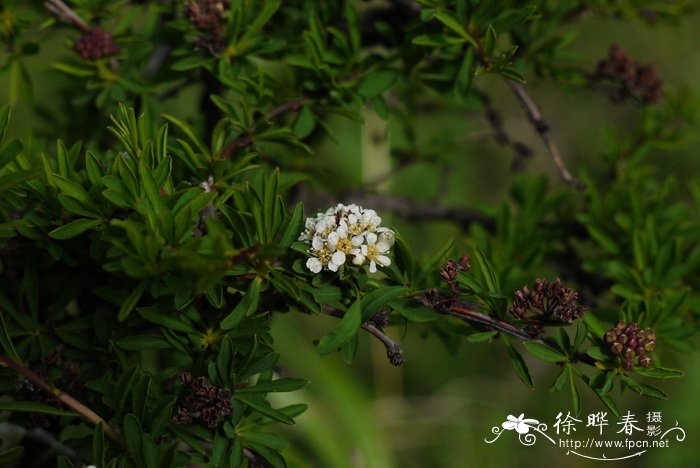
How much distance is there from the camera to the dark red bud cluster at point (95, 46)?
0.79 m

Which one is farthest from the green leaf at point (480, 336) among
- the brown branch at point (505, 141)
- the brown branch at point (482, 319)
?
the brown branch at point (505, 141)

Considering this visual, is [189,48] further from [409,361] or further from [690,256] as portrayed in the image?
[409,361]

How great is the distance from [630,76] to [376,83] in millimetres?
388

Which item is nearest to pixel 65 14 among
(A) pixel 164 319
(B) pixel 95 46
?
(B) pixel 95 46

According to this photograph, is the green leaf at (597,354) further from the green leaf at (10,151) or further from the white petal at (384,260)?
the green leaf at (10,151)

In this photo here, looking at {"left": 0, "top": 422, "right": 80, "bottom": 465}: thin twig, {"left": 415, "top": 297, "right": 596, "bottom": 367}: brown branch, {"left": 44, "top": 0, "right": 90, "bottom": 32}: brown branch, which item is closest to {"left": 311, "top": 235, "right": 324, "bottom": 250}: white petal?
{"left": 415, "top": 297, "right": 596, "bottom": 367}: brown branch

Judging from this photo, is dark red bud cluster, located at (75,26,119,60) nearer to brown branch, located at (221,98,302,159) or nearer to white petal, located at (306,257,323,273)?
brown branch, located at (221,98,302,159)

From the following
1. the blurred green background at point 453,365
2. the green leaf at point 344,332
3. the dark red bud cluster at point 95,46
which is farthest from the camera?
the blurred green background at point 453,365

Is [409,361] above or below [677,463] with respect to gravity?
below

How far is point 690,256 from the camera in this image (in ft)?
2.87

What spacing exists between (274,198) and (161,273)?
11 centimetres

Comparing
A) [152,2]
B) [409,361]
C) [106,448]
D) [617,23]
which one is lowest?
[409,361]

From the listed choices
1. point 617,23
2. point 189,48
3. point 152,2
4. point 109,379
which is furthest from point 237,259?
point 617,23

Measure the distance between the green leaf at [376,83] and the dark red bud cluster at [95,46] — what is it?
28cm
